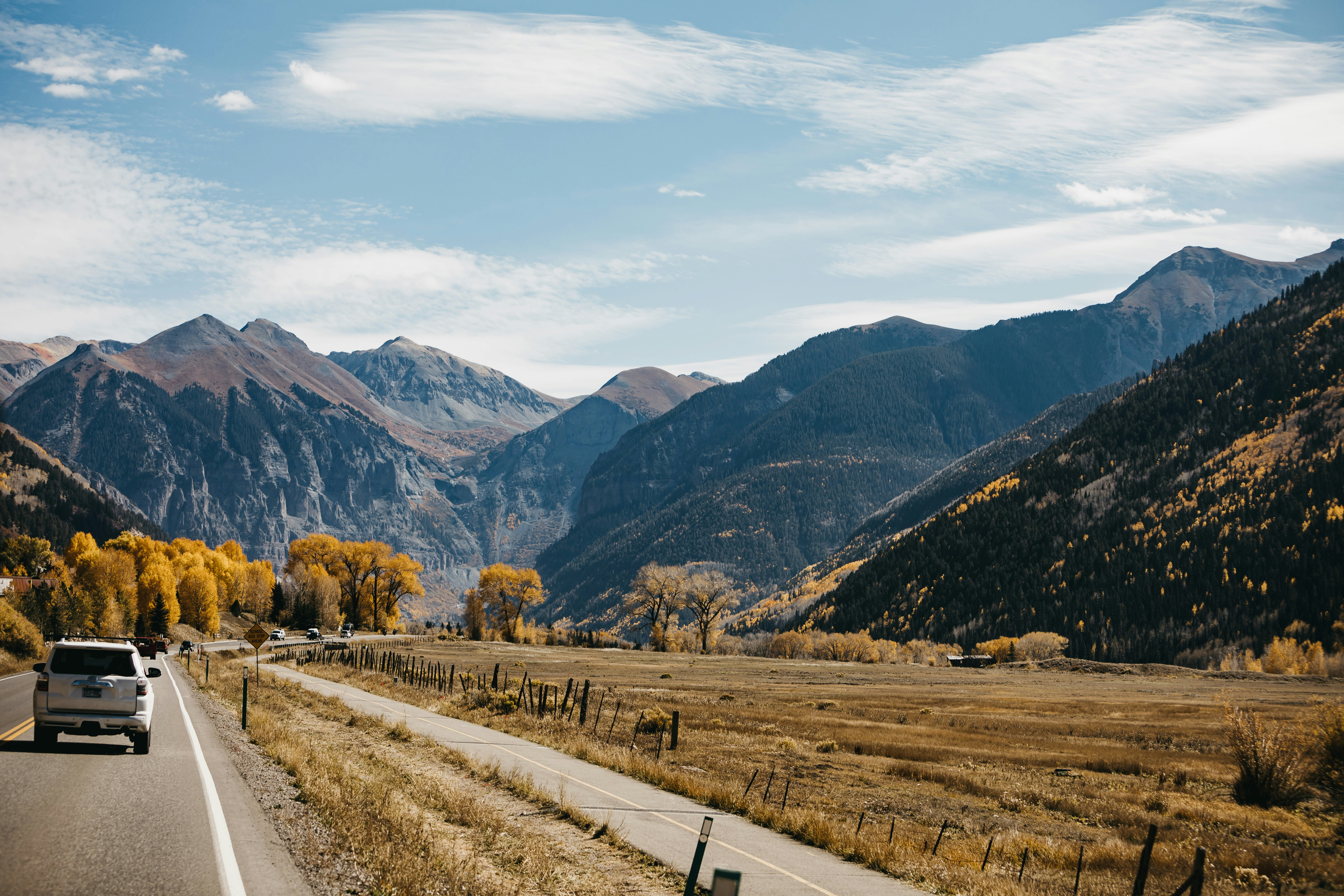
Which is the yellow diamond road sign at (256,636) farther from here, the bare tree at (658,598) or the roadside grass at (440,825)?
the bare tree at (658,598)

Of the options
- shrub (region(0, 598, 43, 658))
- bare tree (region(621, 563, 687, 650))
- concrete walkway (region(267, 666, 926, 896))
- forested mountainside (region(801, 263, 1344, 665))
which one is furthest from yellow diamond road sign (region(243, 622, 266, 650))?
forested mountainside (region(801, 263, 1344, 665))

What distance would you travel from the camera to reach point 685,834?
55.2 feet

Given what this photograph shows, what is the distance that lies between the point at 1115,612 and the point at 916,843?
165700 mm

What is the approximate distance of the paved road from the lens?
10250mm

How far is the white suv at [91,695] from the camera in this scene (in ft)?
63.7

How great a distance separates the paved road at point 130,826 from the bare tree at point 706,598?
112 m

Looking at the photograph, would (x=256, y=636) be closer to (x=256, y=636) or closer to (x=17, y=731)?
(x=256, y=636)

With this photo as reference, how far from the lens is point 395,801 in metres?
16.6

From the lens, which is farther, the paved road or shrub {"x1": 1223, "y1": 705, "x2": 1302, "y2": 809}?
shrub {"x1": 1223, "y1": 705, "x2": 1302, "y2": 809}

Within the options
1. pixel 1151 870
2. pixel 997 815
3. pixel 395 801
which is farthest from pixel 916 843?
pixel 395 801

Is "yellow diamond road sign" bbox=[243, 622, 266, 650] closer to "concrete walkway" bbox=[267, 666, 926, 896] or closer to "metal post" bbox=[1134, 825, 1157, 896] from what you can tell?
"concrete walkway" bbox=[267, 666, 926, 896]

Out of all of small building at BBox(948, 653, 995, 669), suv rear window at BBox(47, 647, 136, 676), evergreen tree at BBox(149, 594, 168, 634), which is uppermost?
suv rear window at BBox(47, 647, 136, 676)

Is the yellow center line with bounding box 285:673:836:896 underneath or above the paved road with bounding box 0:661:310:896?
underneath

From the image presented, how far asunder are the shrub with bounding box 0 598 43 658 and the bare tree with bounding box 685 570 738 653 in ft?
282
